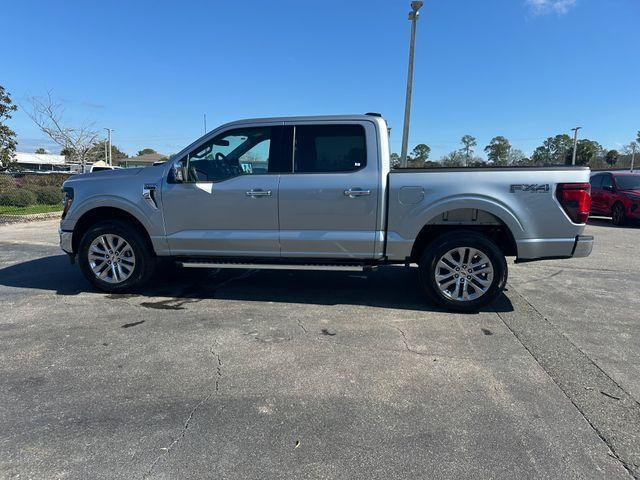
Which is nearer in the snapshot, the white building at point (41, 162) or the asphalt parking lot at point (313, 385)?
the asphalt parking lot at point (313, 385)

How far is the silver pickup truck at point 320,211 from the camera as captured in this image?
4.66 meters

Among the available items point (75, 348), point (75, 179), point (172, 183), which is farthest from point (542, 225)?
point (75, 179)

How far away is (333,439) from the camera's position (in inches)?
103

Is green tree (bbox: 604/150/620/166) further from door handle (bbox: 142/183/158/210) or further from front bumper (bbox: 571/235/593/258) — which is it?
door handle (bbox: 142/183/158/210)

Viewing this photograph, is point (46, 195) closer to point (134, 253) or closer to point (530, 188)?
point (134, 253)

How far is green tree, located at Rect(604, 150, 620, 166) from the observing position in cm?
5825

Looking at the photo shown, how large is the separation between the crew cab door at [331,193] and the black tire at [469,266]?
0.66 m

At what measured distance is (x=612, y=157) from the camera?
2307 inches

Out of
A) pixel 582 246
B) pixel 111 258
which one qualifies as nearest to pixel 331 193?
pixel 582 246

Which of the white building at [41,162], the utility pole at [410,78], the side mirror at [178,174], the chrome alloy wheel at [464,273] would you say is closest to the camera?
the chrome alloy wheel at [464,273]

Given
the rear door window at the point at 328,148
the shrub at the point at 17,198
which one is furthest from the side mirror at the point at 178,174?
the shrub at the point at 17,198

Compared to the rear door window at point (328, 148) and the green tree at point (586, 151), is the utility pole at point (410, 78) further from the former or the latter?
the green tree at point (586, 151)

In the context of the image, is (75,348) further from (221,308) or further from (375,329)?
(375,329)

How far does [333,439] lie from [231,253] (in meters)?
3.04
